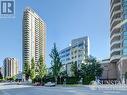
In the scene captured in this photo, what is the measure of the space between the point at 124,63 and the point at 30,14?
107125mm

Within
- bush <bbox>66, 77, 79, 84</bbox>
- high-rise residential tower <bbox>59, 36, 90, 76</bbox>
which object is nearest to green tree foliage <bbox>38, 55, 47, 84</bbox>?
bush <bbox>66, 77, 79, 84</bbox>

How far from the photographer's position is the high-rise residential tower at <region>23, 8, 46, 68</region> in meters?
177

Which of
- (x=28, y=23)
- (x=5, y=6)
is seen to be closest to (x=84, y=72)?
(x=5, y=6)

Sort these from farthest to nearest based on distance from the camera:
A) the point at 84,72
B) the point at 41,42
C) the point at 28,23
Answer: the point at 41,42
the point at 28,23
the point at 84,72

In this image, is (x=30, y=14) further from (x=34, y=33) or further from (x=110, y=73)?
(x=110, y=73)

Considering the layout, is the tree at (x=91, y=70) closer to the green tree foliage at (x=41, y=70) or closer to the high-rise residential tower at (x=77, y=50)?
the green tree foliage at (x=41, y=70)

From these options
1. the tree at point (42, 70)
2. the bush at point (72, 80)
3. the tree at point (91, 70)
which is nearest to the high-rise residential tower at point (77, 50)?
the tree at point (42, 70)

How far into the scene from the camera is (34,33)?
604 ft

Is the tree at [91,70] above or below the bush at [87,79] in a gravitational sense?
above

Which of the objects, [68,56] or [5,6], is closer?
[5,6]

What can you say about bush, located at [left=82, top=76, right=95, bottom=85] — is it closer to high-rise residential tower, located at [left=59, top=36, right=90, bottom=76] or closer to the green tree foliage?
the green tree foliage

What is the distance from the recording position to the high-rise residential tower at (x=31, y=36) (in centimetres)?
17662

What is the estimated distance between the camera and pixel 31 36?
7175 inches

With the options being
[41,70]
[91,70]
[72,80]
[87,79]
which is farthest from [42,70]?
[87,79]
